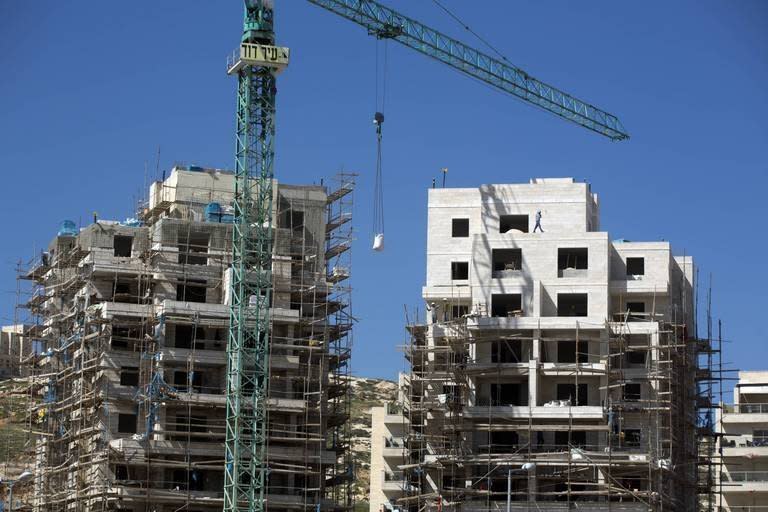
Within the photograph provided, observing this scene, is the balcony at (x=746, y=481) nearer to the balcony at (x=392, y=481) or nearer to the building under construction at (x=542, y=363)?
the building under construction at (x=542, y=363)

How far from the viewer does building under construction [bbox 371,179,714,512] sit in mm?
121750

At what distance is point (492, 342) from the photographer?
418ft

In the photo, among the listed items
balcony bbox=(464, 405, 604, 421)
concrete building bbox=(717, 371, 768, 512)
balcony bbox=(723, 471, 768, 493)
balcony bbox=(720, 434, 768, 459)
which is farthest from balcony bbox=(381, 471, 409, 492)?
balcony bbox=(723, 471, 768, 493)

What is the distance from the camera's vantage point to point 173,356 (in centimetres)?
12381

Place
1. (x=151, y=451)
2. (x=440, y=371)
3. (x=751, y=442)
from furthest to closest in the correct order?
(x=751, y=442), (x=440, y=371), (x=151, y=451)

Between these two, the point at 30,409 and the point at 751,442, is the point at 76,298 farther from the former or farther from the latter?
the point at 751,442

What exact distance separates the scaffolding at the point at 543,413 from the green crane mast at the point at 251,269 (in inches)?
472

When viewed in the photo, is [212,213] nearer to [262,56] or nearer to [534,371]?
[262,56]

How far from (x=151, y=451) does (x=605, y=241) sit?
121 ft

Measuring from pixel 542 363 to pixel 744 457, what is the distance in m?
29.6

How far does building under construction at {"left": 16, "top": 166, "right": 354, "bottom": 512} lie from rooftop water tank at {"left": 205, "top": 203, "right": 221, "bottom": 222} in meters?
0.11

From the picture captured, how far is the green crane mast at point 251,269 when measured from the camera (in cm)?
12038

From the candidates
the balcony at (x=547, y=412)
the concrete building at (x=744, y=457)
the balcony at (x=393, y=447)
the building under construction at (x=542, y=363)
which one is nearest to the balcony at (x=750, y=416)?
the concrete building at (x=744, y=457)

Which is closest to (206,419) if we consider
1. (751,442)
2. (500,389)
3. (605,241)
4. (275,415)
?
(275,415)
